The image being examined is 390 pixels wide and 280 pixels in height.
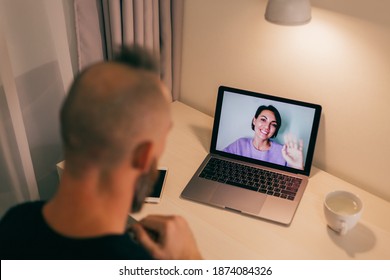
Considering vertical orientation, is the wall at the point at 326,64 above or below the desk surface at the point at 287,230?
above

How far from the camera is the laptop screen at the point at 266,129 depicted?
1217 mm

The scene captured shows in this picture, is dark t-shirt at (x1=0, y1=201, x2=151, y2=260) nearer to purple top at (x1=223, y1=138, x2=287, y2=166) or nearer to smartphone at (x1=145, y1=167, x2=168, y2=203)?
smartphone at (x1=145, y1=167, x2=168, y2=203)

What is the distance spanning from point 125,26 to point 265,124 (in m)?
0.50

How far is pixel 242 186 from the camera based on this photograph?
121cm

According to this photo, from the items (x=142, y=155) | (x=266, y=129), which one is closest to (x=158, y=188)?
(x=266, y=129)

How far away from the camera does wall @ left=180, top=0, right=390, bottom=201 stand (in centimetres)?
109

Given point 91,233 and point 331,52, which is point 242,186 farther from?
point 91,233

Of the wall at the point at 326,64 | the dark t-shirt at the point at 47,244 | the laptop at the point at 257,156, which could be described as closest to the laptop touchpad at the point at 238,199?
the laptop at the point at 257,156

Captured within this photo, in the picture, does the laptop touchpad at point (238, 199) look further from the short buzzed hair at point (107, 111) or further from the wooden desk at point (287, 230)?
the short buzzed hair at point (107, 111)

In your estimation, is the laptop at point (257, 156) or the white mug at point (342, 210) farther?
the laptop at point (257, 156)

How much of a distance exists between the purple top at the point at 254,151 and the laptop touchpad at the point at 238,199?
132 mm

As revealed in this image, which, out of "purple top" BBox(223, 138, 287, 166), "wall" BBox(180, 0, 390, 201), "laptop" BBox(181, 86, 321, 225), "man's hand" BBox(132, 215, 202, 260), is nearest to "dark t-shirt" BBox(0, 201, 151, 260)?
"man's hand" BBox(132, 215, 202, 260)

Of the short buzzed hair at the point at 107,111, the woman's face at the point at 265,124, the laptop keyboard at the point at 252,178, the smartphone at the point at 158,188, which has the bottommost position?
the smartphone at the point at 158,188

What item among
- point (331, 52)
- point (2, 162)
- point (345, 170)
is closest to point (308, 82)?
point (331, 52)
